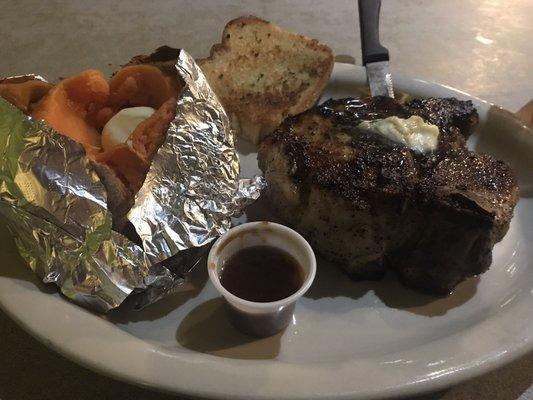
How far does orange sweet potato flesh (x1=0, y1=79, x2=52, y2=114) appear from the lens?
1.24 m

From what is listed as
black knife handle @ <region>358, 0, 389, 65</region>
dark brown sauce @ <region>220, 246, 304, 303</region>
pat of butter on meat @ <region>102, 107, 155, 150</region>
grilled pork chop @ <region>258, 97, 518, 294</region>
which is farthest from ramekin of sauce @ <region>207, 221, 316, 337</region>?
black knife handle @ <region>358, 0, 389, 65</region>

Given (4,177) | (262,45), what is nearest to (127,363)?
(4,177)

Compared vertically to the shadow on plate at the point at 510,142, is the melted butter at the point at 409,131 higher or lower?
higher

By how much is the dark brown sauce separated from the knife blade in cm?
73

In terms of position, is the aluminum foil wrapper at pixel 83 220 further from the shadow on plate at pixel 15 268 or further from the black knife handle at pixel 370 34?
the black knife handle at pixel 370 34

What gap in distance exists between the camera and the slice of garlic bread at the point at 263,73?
168cm

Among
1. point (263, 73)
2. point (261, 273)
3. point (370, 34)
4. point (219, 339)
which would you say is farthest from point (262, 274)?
point (370, 34)

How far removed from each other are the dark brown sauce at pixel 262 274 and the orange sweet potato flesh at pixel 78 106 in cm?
42

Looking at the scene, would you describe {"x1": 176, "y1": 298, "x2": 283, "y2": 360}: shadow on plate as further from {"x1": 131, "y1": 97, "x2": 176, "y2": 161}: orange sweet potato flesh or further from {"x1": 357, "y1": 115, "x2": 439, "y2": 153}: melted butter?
{"x1": 357, "y1": 115, "x2": 439, "y2": 153}: melted butter

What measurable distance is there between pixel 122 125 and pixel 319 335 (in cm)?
67

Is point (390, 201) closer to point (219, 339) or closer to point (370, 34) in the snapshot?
point (219, 339)

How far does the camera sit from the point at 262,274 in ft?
3.94

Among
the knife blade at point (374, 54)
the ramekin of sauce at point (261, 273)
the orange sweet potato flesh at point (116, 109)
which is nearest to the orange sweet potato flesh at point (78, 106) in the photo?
the orange sweet potato flesh at point (116, 109)

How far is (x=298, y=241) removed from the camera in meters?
1.22
